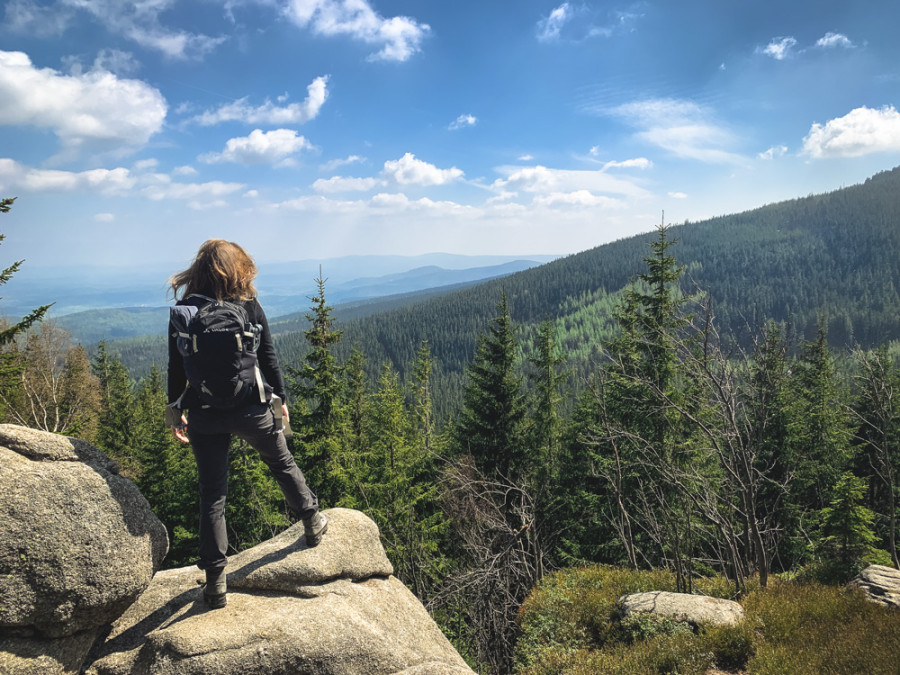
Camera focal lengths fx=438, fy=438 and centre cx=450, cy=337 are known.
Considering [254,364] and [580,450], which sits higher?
[254,364]

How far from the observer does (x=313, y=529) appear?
5.74 metres

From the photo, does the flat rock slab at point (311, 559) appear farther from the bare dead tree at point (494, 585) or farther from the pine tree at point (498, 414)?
the pine tree at point (498, 414)

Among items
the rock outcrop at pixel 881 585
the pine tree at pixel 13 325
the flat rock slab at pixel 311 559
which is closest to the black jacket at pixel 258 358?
the flat rock slab at pixel 311 559

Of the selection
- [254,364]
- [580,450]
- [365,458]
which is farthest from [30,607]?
[580,450]

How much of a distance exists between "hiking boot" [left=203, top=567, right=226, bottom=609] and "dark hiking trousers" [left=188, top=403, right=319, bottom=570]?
0.12 m

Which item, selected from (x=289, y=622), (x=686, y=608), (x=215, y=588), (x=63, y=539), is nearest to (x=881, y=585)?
(x=686, y=608)

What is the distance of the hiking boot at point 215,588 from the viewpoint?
4.85m

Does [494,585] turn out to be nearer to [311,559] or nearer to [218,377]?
[311,559]

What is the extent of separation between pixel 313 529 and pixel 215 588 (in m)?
1.23

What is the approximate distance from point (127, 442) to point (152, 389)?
13.2 meters

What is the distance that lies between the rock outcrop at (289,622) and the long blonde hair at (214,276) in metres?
3.43

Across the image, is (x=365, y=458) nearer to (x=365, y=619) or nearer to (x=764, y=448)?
(x=365, y=619)

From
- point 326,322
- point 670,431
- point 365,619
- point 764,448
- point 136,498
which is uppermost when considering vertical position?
point 326,322

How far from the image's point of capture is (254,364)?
14.8ft
